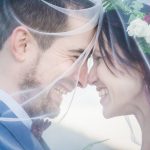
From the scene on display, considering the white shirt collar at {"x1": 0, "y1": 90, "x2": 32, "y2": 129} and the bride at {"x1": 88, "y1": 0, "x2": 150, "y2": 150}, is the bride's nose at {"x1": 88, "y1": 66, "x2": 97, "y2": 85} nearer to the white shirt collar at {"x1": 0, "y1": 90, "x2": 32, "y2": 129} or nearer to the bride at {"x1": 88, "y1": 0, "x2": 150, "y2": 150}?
the bride at {"x1": 88, "y1": 0, "x2": 150, "y2": 150}

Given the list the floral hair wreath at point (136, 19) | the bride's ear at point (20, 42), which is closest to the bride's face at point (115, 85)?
the floral hair wreath at point (136, 19)

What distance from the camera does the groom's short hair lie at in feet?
4.12

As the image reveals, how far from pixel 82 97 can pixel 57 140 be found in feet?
0.59

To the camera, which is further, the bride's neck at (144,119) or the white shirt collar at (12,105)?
the bride's neck at (144,119)

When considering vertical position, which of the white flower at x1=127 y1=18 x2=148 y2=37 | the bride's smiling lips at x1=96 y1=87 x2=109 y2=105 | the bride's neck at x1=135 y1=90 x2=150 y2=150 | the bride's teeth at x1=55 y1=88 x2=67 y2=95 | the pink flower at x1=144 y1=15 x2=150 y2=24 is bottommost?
the bride's neck at x1=135 y1=90 x2=150 y2=150

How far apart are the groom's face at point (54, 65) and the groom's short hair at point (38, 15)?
0.04 m

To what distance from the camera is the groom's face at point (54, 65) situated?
4.23ft

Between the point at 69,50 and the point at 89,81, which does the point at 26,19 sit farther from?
the point at 89,81

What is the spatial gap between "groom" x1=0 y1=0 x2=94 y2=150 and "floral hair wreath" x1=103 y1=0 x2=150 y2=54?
0.09m

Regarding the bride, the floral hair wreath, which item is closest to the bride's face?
the bride

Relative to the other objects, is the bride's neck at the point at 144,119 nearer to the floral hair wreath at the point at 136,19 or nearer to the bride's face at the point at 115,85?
the bride's face at the point at 115,85

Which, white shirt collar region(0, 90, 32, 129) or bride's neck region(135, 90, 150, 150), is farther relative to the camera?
bride's neck region(135, 90, 150, 150)

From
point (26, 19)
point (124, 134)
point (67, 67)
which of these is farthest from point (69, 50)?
point (124, 134)

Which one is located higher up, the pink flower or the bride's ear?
the pink flower
